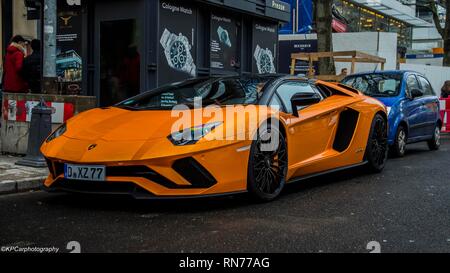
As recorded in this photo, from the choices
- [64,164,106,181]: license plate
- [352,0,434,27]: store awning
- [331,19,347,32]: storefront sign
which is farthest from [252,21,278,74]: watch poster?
[352,0,434,27]: store awning

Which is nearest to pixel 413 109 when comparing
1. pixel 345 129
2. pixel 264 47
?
pixel 345 129

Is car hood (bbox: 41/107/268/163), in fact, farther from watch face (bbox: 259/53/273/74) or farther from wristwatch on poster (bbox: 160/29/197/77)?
watch face (bbox: 259/53/273/74)

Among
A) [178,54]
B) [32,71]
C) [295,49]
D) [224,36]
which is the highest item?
[295,49]

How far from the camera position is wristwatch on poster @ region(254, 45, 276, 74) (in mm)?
12094

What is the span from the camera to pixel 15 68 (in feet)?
32.2

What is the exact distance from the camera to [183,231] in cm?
420

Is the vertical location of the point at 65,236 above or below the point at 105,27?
below

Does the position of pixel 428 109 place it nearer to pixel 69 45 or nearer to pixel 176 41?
pixel 176 41

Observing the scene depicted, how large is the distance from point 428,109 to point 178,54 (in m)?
4.58

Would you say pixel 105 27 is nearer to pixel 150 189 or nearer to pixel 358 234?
pixel 150 189

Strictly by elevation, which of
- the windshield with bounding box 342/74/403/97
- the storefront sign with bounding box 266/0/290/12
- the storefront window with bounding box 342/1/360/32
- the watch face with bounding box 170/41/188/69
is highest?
the storefront window with bounding box 342/1/360/32

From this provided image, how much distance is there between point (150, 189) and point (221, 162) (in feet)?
2.09

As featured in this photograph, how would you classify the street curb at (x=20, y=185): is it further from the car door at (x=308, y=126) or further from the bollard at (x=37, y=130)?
the car door at (x=308, y=126)
